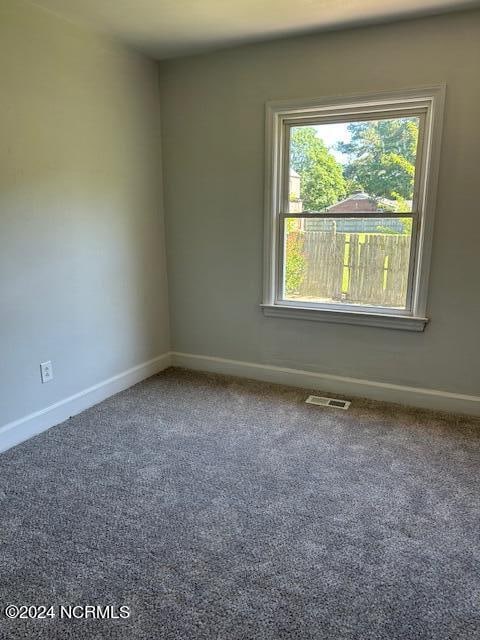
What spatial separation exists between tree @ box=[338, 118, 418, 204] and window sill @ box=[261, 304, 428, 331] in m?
0.73

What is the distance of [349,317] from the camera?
314 cm

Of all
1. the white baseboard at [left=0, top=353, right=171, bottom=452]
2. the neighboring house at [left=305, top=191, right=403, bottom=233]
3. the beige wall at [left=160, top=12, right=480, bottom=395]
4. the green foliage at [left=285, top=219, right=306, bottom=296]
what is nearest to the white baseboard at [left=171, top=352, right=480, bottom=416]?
the beige wall at [left=160, top=12, right=480, bottom=395]

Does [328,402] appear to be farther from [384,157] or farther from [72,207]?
[72,207]

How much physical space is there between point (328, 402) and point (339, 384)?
0.69 feet

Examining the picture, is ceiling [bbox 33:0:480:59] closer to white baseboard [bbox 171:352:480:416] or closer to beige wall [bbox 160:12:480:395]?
beige wall [bbox 160:12:480:395]

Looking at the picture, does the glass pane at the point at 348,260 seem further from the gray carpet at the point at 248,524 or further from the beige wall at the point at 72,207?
the beige wall at the point at 72,207

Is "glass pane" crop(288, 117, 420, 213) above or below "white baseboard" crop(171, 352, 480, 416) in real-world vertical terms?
above

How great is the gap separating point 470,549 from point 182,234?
9.20 ft

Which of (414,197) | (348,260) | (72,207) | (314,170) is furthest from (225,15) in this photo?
(348,260)

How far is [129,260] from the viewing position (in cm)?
331

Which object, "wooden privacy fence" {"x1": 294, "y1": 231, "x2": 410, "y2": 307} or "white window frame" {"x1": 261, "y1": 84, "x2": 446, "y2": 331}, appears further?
"wooden privacy fence" {"x1": 294, "y1": 231, "x2": 410, "y2": 307}

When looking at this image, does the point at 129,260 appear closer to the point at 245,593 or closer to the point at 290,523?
the point at 290,523

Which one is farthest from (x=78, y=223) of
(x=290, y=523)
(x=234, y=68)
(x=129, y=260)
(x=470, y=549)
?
(x=470, y=549)

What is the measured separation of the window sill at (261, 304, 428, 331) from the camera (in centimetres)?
296
